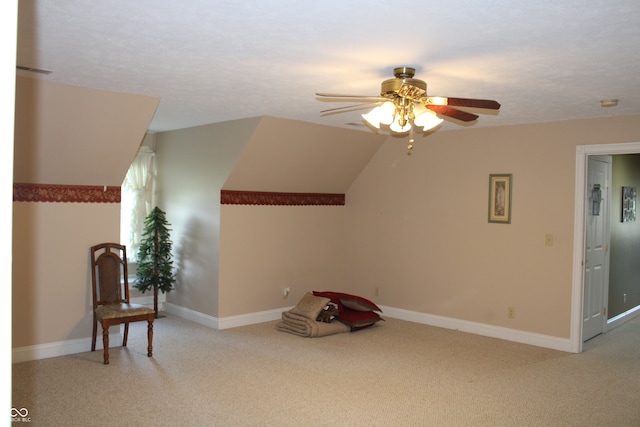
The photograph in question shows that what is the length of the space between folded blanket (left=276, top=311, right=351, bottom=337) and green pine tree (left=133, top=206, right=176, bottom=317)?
154 cm

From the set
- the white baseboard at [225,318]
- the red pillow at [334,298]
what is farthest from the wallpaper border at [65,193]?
the red pillow at [334,298]

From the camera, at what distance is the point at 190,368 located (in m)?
4.70

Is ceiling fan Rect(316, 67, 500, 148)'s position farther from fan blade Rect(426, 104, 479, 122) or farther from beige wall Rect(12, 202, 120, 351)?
beige wall Rect(12, 202, 120, 351)

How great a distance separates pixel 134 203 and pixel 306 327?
2.84m

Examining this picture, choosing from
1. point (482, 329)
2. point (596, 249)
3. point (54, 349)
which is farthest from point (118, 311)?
point (596, 249)

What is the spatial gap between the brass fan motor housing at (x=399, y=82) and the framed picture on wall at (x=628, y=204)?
4577 millimetres

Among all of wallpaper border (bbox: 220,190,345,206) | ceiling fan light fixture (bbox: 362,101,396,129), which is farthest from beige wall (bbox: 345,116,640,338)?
ceiling fan light fixture (bbox: 362,101,396,129)

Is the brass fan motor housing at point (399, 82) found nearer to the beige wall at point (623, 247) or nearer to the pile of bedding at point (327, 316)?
the pile of bedding at point (327, 316)

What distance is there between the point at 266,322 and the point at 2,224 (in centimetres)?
591

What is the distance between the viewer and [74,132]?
4641mm

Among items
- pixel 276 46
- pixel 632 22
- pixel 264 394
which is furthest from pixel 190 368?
pixel 632 22

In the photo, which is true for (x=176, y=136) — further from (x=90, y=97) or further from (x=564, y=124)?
(x=564, y=124)

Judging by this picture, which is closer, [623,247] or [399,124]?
[399,124]

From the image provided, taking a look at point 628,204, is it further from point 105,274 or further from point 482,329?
point 105,274
